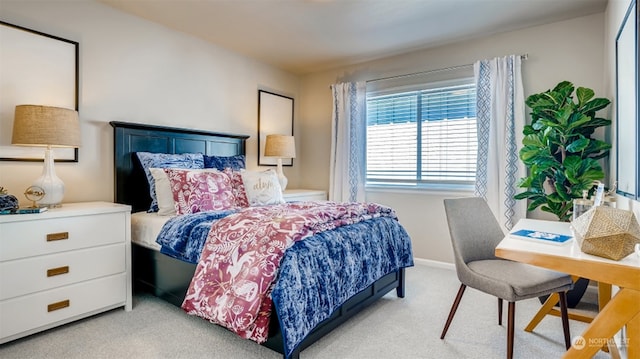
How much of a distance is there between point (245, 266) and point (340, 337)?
0.86 m

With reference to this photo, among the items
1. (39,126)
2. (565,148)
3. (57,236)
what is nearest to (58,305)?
(57,236)

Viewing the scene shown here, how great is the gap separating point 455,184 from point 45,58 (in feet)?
12.8

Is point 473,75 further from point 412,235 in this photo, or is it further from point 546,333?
point 546,333

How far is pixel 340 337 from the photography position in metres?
2.15

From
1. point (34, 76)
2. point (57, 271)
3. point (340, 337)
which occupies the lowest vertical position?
point (340, 337)

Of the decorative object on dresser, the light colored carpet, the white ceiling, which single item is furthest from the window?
the decorative object on dresser

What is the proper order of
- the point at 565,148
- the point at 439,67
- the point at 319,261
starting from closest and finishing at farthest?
the point at 319,261
the point at 565,148
the point at 439,67

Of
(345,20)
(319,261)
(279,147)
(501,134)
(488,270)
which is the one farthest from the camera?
(279,147)

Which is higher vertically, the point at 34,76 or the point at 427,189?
the point at 34,76

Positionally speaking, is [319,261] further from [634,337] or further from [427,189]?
[427,189]

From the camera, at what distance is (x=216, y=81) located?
377 centimetres

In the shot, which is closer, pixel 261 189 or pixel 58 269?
pixel 58 269

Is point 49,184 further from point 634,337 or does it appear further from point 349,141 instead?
point 634,337

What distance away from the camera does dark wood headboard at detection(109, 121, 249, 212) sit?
2.88 meters
